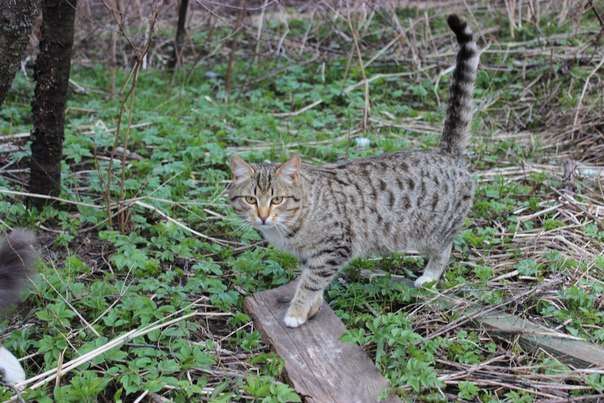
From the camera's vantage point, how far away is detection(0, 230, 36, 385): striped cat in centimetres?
324

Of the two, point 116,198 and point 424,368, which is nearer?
point 424,368

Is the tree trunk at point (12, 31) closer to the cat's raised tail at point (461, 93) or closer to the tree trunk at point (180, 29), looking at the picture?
the cat's raised tail at point (461, 93)

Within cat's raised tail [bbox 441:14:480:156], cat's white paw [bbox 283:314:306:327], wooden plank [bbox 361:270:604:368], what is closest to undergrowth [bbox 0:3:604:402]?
wooden plank [bbox 361:270:604:368]

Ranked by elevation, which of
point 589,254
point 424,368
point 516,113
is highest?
point 516,113

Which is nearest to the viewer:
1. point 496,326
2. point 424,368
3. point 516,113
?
point 424,368

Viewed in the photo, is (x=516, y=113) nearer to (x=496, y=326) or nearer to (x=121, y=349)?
(x=496, y=326)

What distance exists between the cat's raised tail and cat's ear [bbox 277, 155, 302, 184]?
1.15 m

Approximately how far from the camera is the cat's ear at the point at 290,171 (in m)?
4.13

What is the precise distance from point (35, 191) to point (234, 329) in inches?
73.6

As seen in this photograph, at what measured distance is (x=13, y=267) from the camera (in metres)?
3.27

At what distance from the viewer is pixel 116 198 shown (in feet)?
17.1

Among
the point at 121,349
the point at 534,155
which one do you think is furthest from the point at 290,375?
the point at 534,155

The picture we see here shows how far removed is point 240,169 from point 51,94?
1.48 metres

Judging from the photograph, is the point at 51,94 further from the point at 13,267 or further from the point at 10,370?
the point at 10,370
